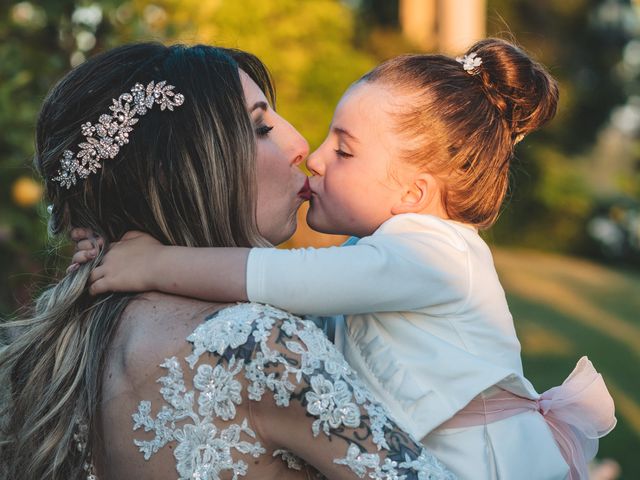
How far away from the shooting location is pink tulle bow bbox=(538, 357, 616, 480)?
2826 millimetres

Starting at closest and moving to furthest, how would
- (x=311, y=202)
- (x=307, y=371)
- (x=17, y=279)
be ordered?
1. (x=307, y=371)
2. (x=311, y=202)
3. (x=17, y=279)

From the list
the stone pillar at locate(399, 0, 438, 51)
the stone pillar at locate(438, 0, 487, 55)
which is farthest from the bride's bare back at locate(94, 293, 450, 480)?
the stone pillar at locate(399, 0, 438, 51)

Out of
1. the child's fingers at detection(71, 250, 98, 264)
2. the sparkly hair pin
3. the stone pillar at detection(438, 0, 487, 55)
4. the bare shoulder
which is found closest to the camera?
the bare shoulder

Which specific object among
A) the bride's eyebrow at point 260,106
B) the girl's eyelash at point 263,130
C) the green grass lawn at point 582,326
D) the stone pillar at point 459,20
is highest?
the bride's eyebrow at point 260,106

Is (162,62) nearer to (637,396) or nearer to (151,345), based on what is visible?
(151,345)

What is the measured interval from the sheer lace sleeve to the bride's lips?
29.8 inches

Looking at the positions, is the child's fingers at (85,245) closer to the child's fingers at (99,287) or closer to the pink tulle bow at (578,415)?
the child's fingers at (99,287)

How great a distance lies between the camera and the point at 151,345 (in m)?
2.29

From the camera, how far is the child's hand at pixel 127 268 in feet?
7.93

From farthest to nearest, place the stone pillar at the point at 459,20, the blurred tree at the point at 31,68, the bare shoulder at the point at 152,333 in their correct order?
the stone pillar at the point at 459,20
the blurred tree at the point at 31,68
the bare shoulder at the point at 152,333

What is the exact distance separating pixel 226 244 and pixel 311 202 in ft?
2.05

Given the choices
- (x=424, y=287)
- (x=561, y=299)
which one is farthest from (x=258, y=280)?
(x=561, y=299)

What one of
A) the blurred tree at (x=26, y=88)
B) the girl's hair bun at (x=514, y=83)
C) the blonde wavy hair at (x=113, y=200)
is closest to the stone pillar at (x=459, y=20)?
the blurred tree at (x=26, y=88)

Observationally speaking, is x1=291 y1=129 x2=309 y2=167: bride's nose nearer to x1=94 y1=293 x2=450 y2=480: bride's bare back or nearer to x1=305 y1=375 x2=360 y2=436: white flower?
x1=94 y1=293 x2=450 y2=480: bride's bare back
